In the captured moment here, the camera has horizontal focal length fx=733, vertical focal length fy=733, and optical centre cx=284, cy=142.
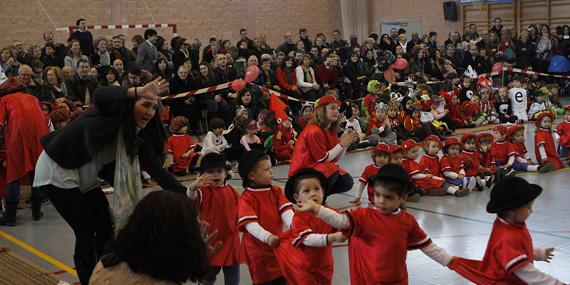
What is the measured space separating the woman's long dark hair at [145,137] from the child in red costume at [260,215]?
0.58 meters

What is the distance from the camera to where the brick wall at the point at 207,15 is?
61.7ft

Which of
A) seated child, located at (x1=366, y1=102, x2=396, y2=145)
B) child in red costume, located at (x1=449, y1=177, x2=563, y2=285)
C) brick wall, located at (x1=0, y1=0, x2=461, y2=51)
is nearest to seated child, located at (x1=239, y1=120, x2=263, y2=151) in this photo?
seated child, located at (x1=366, y1=102, x2=396, y2=145)

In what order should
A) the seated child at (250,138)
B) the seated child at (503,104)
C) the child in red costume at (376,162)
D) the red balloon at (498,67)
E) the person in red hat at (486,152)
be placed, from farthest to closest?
the red balloon at (498,67), the seated child at (503,104), the seated child at (250,138), the person in red hat at (486,152), the child in red costume at (376,162)

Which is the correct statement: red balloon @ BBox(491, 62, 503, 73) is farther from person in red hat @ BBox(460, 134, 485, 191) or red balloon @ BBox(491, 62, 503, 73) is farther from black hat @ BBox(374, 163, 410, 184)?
black hat @ BBox(374, 163, 410, 184)

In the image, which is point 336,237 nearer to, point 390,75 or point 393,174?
point 393,174

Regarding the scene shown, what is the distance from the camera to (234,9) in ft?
76.0

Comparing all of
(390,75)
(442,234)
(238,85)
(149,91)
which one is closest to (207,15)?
(390,75)

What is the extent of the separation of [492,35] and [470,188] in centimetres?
1302

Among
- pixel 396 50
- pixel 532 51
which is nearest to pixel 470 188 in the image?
pixel 396 50

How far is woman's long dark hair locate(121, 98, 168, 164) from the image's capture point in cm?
454

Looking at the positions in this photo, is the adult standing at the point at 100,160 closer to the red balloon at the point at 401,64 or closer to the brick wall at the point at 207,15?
the red balloon at the point at 401,64

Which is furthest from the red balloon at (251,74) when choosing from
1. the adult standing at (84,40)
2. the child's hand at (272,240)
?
the child's hand at (272,240)

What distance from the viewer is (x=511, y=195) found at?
4.01 m

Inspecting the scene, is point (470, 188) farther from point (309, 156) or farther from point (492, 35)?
point (492, 35)
